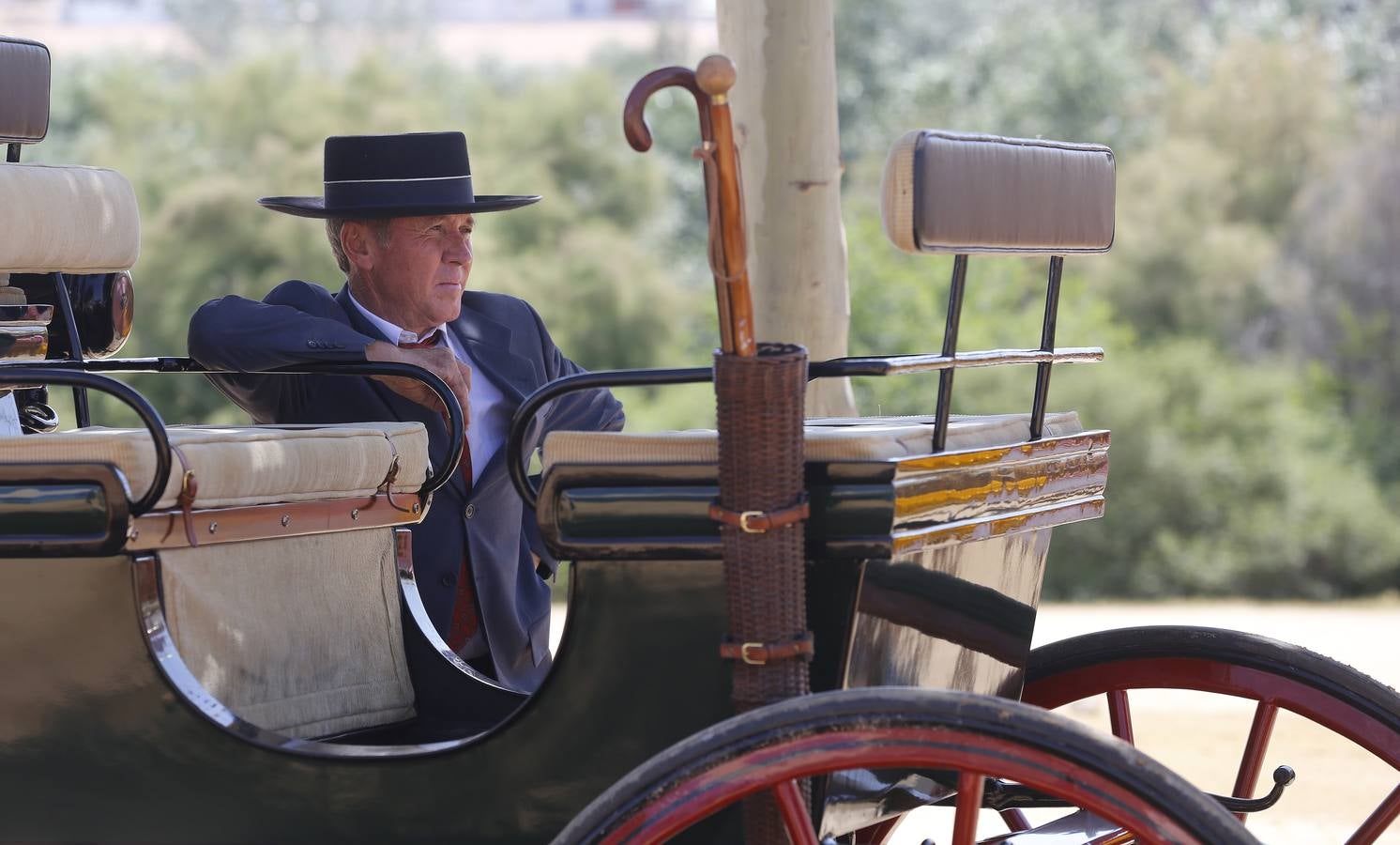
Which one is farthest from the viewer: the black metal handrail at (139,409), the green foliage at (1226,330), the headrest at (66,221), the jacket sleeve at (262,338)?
the green foliage at (1226,330)

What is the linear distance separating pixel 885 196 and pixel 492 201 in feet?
5.17

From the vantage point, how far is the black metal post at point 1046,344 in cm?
240

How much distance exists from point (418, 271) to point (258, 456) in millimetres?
1033

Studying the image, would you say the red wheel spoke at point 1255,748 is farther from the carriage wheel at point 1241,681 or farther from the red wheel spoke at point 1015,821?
the red wheel spoke at point 1015,821

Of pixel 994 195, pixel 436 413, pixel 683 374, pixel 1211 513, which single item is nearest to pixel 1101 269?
pixel 1211 513

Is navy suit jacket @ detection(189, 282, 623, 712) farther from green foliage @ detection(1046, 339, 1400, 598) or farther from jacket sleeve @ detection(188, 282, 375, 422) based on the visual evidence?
green foliage @ detection(1046, 339, 1400, 598)

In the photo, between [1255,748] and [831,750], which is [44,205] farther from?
[1255,748]

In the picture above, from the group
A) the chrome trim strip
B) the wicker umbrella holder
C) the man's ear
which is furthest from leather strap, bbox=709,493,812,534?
the man's ear

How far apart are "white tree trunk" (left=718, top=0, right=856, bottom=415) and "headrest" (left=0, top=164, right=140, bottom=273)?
2.00 metres

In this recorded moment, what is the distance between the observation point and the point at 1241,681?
2.71 m

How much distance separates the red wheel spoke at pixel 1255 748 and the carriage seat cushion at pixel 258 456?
53.2 inches

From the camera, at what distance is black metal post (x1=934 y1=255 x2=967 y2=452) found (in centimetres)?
213

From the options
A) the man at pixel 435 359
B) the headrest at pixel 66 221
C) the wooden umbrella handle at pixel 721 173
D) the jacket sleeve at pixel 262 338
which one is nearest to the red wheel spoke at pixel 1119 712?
the man at pixel 435 359

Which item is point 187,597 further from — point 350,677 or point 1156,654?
point 1156,654
